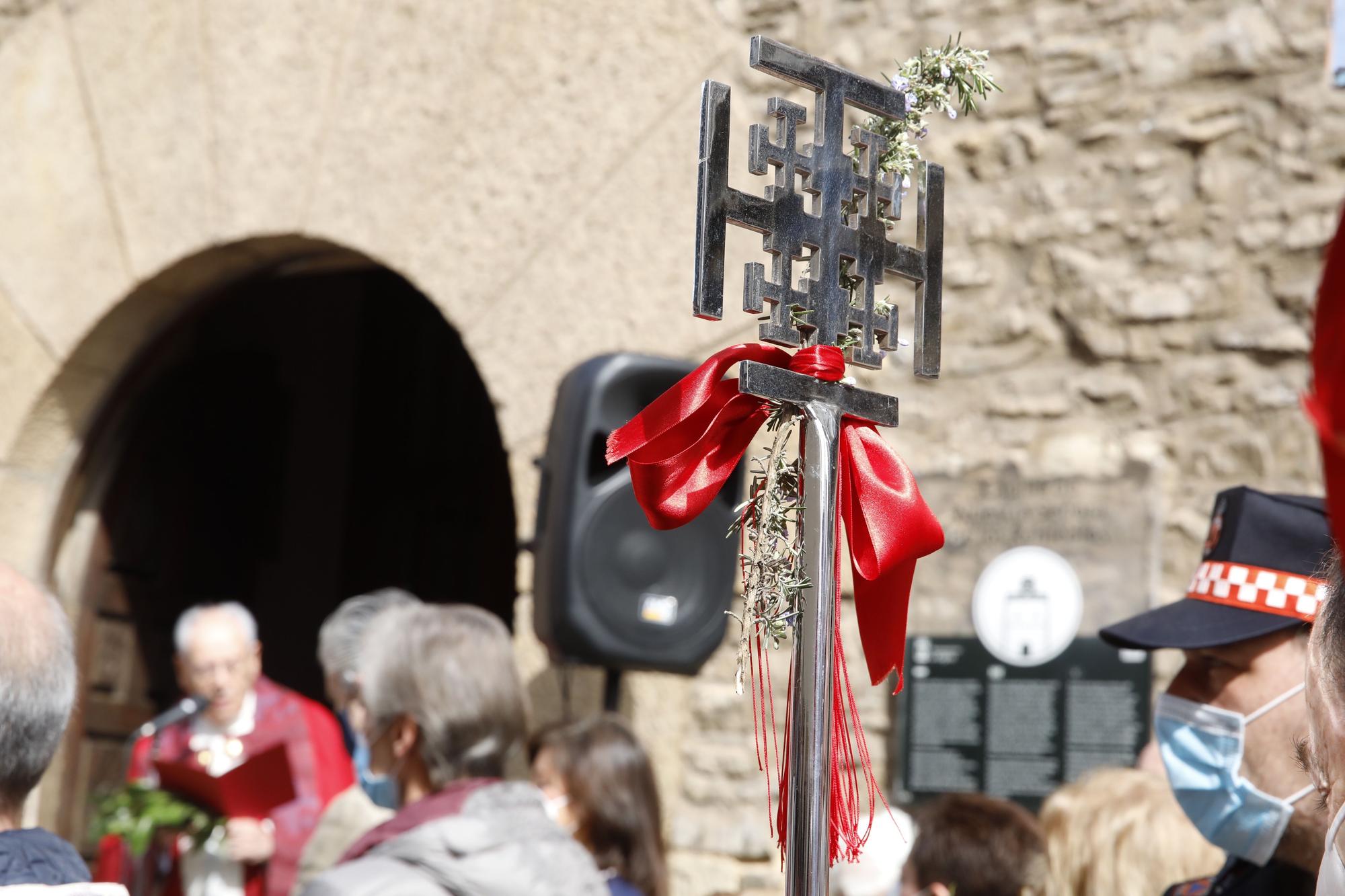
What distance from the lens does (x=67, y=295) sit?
17.5 feet

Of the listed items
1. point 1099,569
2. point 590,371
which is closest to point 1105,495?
point 1099,569

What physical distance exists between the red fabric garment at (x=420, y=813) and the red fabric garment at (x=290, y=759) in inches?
59.8

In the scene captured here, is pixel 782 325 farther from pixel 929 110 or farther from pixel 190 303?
pixel 190 303

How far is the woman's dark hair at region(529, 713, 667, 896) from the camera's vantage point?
3.20m

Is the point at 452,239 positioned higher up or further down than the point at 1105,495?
higher up

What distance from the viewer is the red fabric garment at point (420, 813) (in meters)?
2.25

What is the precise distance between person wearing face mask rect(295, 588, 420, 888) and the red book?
4.8 inches

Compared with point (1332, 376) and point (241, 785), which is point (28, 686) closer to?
point (1332, 376)

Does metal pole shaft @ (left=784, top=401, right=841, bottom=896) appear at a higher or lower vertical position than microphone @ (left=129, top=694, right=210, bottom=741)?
higher

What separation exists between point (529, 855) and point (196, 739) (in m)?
2.35

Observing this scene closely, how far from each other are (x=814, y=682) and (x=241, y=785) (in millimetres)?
2574

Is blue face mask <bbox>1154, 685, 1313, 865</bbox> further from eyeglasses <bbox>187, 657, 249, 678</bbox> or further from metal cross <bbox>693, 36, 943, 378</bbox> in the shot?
eyeglasses <bbox>187, 657, 249, 678</bbox>

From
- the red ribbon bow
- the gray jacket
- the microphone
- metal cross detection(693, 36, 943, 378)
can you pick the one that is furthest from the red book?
metal cross detection(693, 36, 943, 378)

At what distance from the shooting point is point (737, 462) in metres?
1.49
